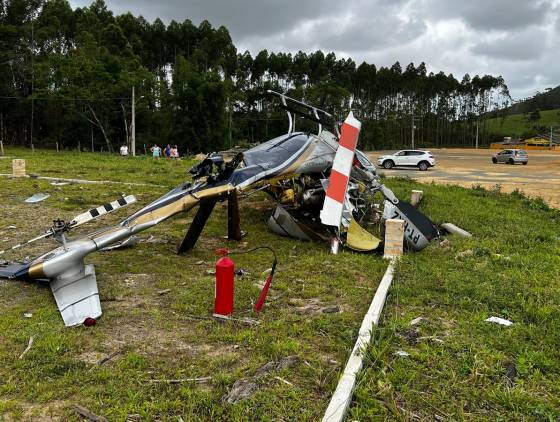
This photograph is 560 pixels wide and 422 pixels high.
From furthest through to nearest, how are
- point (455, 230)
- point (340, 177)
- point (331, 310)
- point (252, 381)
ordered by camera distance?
1. point (455, 230)
2. point (340, 177)
3. point (331, 310)
4. point (252, 381)

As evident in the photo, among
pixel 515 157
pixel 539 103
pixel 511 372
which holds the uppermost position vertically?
pixel 539 103

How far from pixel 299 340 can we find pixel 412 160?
31200mm

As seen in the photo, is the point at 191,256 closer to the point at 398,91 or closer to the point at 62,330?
the point at 62,330

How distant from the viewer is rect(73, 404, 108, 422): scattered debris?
2965mm

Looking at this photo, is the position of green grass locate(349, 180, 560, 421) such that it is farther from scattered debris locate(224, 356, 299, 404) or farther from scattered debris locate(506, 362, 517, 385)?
scattered debris locate(224, 356, 299, 404)

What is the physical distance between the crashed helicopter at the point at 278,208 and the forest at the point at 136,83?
2873cm

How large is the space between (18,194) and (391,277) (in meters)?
11.2

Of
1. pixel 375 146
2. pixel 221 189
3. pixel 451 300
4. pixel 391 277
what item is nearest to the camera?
pixel 451 300

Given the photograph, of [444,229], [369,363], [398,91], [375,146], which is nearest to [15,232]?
[369,363]

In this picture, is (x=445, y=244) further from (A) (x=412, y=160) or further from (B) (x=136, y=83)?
(B) (x=136, y=83)

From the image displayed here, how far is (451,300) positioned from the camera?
511 centimetres

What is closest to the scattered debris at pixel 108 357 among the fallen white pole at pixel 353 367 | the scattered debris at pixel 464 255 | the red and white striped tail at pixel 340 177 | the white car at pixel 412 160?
the fallen white pole at pixel 353 367

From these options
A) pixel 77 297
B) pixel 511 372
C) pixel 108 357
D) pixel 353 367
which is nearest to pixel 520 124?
pixel 511 372

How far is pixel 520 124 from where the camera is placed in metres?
112
